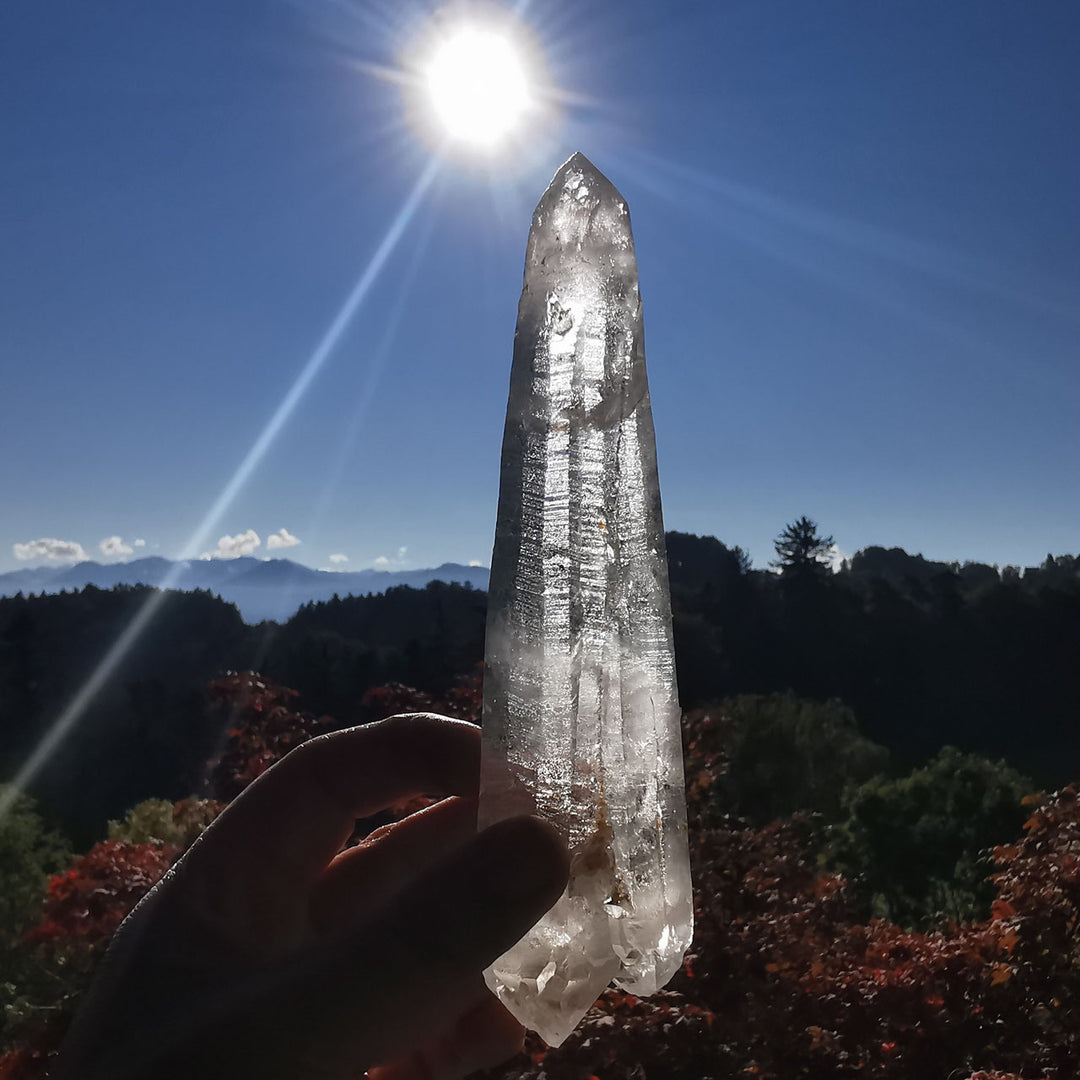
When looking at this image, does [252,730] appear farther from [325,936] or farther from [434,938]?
[434,938]

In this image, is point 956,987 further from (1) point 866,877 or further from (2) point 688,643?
(2) point 688,643

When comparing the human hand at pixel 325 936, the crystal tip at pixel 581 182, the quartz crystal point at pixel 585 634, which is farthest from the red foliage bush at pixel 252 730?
the crystal tip at pixel 581 182

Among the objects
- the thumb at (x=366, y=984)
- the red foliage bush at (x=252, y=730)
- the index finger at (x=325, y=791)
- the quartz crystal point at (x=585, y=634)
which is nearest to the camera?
the thumb at (x=366, y=984)

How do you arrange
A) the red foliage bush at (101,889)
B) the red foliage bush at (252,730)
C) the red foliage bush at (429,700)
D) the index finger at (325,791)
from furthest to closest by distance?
the red foliage bush at (429,700), the red foliage bush at (252,730), the red foliage bush at (101,889), the index finger at (325,791)

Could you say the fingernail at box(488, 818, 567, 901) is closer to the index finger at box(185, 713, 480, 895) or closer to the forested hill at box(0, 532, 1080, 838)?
the index finger at box(185, 713, 480, 895)

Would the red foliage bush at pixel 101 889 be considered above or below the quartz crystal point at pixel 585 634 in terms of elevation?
below

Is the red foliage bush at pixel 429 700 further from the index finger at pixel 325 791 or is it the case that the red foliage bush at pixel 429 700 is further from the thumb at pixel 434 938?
the thumb at pixel 434 938
